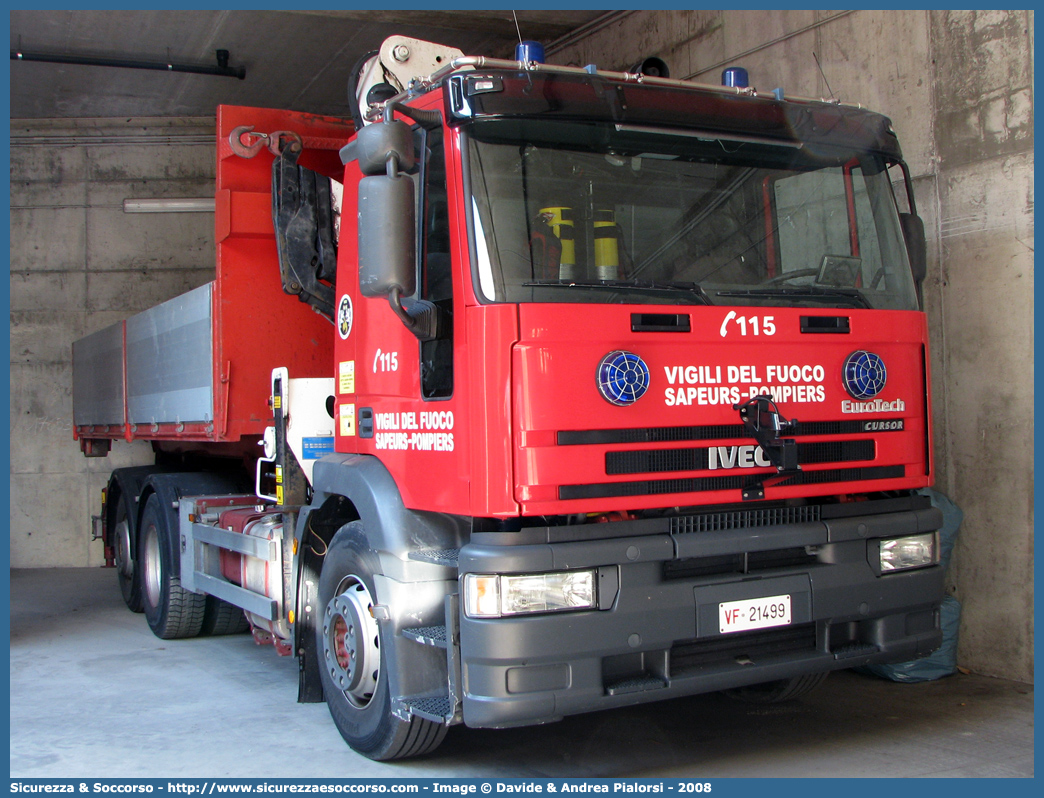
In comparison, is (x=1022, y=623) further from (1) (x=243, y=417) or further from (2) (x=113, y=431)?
(2) (x=113, y=431)

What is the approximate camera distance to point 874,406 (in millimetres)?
4027

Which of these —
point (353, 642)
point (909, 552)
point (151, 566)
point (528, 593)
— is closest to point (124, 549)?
point (151, 566)

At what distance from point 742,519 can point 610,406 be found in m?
0.74

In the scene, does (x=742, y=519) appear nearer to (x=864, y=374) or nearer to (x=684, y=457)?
(x=684, y=457)

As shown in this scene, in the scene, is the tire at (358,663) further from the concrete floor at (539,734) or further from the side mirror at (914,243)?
the side mirror at (914,243)

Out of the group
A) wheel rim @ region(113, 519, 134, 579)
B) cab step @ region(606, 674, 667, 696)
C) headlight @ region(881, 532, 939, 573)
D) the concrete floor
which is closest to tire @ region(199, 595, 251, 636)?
the concrete floor

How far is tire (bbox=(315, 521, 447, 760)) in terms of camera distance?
4008 millimetres

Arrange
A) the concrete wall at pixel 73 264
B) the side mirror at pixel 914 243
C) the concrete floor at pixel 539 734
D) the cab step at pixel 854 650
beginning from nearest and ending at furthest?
the cab step at pixel 854 650
the concrete floor at pixel 539 734
the side mirror at pixel 914 243
the concrete wall at pixel 73 264

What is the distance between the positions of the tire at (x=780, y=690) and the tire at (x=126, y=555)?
4.75 m

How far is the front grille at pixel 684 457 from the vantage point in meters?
3.55

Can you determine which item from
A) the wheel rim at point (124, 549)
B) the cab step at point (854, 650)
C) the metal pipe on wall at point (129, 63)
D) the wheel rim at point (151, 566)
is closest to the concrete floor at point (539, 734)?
the cab step at point (854, 650)

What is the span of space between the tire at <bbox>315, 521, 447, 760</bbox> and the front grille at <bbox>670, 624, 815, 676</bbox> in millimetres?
1027

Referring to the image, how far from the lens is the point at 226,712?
→ 512cm

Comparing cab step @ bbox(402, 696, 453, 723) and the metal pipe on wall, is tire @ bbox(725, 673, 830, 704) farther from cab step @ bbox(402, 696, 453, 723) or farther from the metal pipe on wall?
the metal pipe on wall
